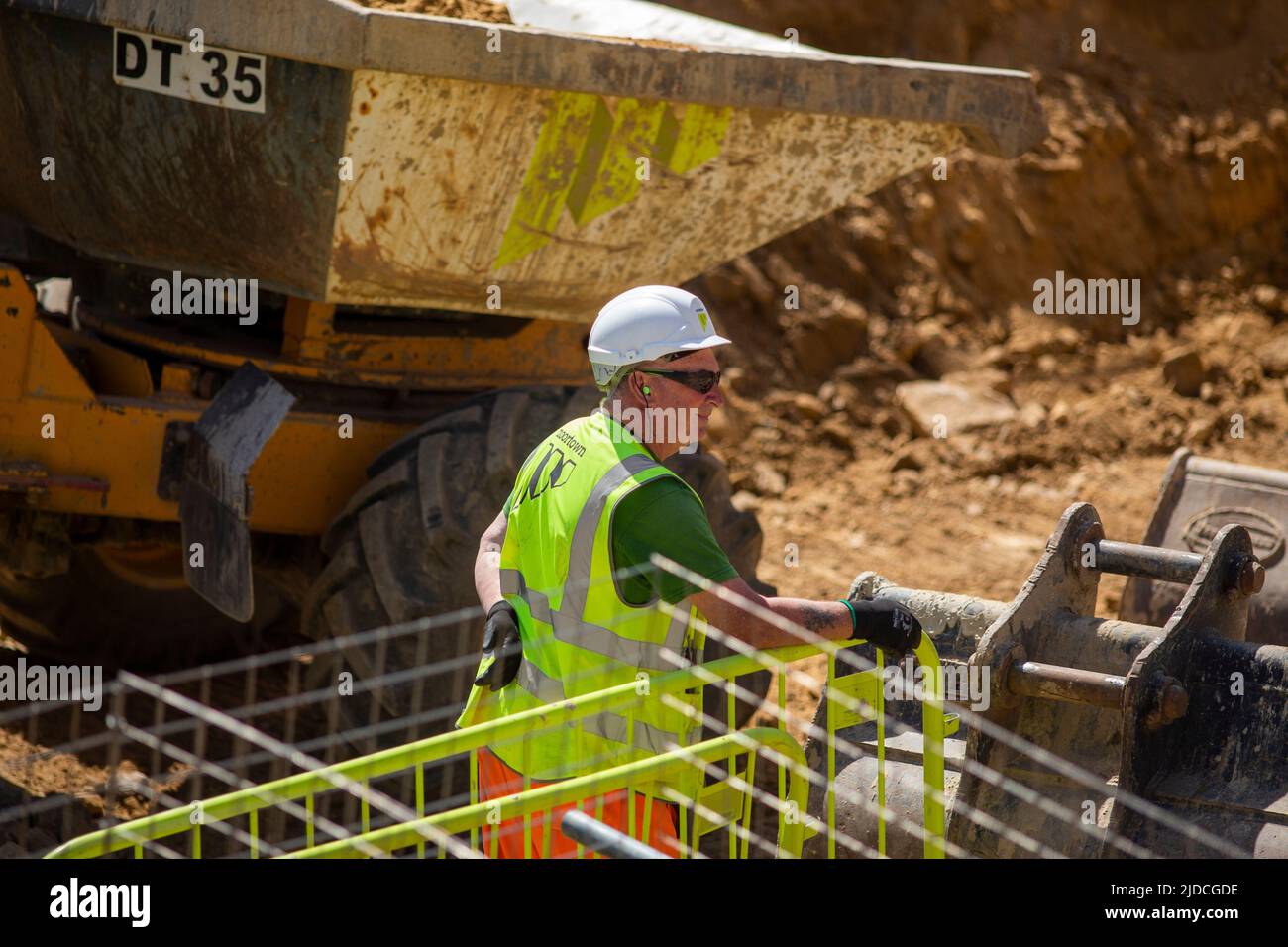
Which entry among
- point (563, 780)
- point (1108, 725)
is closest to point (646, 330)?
point (563, 780)

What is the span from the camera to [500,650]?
350cm

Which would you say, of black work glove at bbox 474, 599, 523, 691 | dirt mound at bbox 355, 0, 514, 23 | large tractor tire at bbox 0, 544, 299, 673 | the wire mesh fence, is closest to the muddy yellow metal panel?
dirt mound at bbox 355, 0, 514, 23

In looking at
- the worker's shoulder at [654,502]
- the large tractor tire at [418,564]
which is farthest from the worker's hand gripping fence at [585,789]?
the large tractor tire at [418,564]

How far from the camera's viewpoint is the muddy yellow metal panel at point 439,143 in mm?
4609

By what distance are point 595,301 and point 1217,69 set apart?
7.08 m

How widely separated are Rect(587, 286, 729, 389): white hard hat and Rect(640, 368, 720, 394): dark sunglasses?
3 cm

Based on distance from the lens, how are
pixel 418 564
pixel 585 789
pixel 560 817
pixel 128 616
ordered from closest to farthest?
1. pixel 585 789
2. pixel 560 817
3. pixel 418 564
4. pixel 128 616

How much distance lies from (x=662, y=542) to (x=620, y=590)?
146 mm

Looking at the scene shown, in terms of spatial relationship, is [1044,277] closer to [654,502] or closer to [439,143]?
[439,143]

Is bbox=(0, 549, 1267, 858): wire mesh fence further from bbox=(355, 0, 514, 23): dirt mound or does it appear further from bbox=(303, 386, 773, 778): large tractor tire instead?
bbox=(355, 0, 514, 23): dirt mound

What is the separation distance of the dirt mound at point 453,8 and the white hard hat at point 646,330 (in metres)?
1.81

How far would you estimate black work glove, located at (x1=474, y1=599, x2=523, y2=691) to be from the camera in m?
3.51
